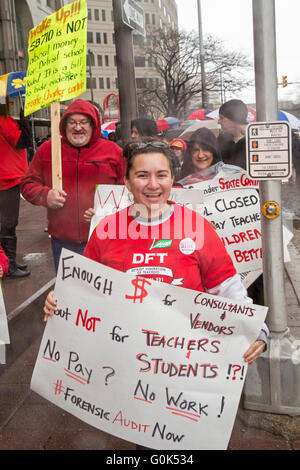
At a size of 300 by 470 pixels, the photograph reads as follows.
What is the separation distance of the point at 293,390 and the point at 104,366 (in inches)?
51.7

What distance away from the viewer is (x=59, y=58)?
3.12 meters

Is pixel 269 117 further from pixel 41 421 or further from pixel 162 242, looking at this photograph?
pixel 41 421

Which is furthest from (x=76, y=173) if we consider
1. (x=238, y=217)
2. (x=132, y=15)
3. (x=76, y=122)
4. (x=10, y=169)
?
(x=10, y=169)

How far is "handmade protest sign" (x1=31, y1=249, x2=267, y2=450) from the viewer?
185 cm

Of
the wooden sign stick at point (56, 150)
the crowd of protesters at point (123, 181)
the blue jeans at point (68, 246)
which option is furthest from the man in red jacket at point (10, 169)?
the wooden sign stick at point (56, 150)

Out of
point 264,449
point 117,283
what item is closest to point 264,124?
point 117,283

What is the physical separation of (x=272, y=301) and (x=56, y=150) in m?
Answer: 1.51

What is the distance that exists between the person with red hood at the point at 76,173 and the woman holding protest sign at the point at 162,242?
128 cm

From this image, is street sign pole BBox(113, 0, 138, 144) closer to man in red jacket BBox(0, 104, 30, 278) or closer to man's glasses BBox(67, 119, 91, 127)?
man in red jacket BBox(0, 104, 30, 278)

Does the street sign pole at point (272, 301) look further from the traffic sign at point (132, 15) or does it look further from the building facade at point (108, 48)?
the building facade at point (108, 48)

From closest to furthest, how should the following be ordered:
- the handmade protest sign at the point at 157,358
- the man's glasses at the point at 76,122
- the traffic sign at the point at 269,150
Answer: the handmade protest sign at the point at 157,358 → the traffic sign at the point at 269,150 → the man's glasses at the point at 76,122

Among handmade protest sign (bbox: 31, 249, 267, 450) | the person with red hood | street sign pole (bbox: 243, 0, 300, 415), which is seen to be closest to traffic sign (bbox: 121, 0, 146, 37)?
the person with red hood

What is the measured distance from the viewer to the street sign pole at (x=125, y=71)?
4.40 m

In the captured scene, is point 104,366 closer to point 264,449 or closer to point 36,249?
point 264,449
